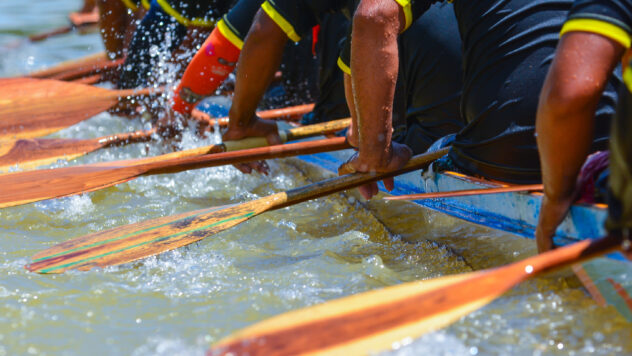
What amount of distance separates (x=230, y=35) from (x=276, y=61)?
0.31 metres

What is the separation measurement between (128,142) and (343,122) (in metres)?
1.05

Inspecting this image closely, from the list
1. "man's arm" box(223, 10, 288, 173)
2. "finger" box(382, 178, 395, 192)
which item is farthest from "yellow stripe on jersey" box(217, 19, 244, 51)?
"finger" box(382, 178, 395, 192)

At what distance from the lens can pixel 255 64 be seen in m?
2.52

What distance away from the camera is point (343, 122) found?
9.21ft

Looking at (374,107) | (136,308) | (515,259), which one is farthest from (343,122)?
(136,308)

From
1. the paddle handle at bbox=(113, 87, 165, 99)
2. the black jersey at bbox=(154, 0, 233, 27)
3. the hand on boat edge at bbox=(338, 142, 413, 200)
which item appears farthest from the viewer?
the black jersey at bbox=(154, 0, 233, 27)

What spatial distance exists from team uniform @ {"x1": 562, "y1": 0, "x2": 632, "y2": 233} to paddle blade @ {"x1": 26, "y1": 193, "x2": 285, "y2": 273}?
1043 mm

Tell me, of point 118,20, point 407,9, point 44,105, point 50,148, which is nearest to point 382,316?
point 407,9

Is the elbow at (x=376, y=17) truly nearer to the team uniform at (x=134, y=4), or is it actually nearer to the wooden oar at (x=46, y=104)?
the wooden oar at (x=46, y=104)

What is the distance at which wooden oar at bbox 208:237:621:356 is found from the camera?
3.67 ft

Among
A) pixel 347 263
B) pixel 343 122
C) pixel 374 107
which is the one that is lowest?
pixel 347 263

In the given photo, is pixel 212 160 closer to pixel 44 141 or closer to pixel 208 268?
pixel 208 268

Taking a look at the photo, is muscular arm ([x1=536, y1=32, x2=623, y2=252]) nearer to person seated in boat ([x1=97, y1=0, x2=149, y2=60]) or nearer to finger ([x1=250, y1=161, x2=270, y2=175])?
finger ([x1=250, y1=161, x2=270, y2=175])

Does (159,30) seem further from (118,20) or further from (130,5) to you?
(118,20)
